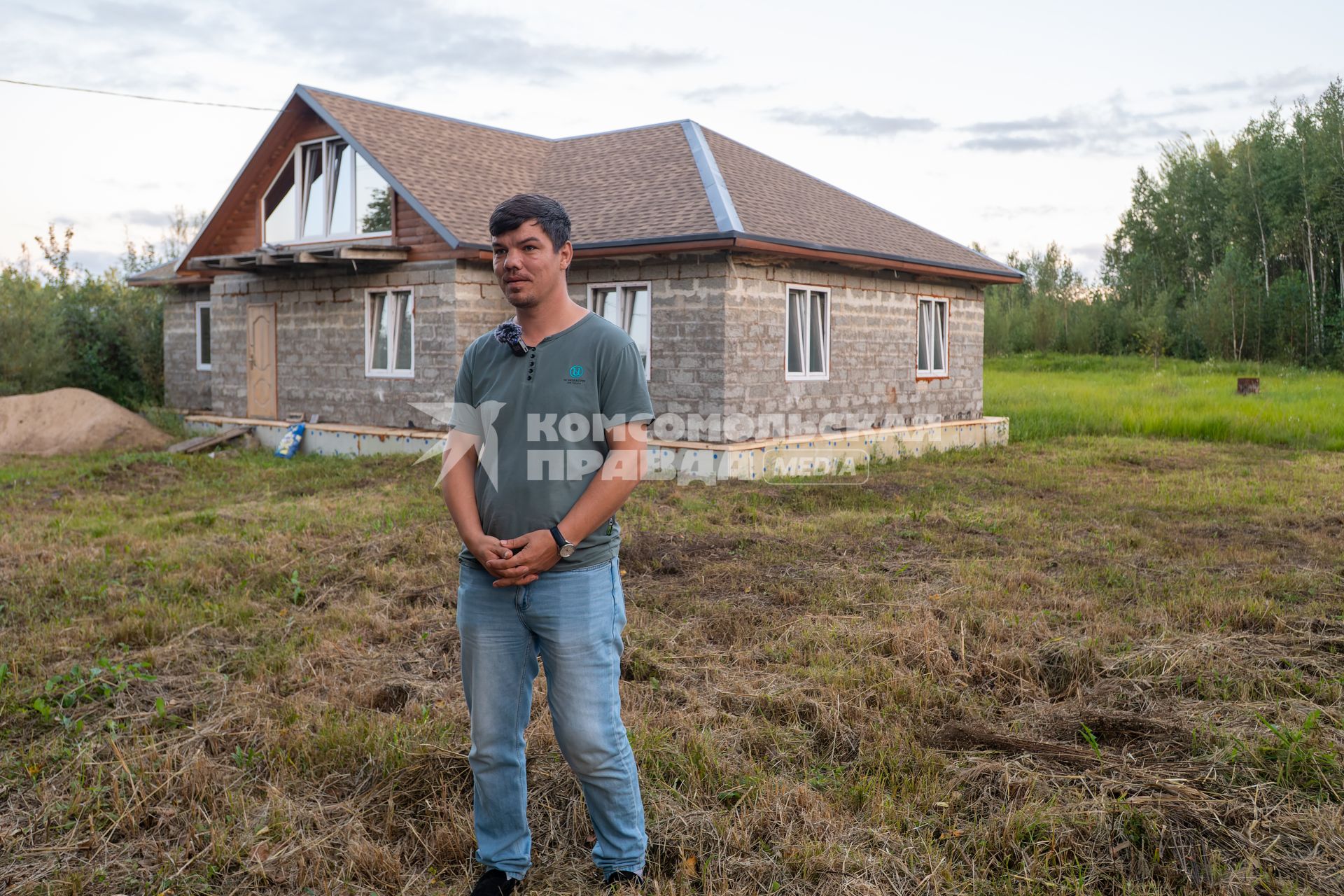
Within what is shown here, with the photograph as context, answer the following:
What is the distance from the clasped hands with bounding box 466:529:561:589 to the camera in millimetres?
2930

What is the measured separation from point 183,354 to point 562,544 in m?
21.2

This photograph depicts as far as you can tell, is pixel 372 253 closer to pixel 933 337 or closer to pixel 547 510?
pixel 933 337

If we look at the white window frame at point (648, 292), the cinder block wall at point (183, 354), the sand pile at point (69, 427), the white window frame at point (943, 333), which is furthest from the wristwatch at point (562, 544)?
the cinder block wall at point (183, 354)

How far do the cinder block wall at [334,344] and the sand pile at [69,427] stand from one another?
1526 mm

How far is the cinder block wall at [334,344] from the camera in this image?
49.7 feet

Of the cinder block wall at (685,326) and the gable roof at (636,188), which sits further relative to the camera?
the gable roof at (636,188)

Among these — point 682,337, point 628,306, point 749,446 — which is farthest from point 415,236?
point 749,446

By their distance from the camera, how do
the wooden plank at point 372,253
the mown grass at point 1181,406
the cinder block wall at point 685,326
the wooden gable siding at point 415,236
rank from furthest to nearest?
1. the mown grass at point 1181,406
2. the wooden gable siding at point 415,236
3. the wooden plank at point 372,253
4. the cinder block wall at point 685,326

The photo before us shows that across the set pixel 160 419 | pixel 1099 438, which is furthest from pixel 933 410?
pixel 160 419

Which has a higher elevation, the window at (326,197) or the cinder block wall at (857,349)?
the window at (326,197)

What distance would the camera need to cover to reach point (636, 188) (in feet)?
51.4

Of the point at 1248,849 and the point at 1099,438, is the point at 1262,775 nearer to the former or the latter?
the point at 1248,849

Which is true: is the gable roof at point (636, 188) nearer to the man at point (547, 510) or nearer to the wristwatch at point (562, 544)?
the man at point (547, 510)

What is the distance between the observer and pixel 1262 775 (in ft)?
13.3
